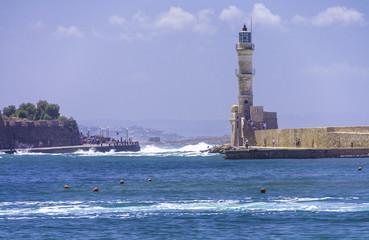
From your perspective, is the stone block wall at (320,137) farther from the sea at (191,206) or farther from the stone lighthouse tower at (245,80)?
the sea at (191,206)

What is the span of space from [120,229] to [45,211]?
5.22 meters

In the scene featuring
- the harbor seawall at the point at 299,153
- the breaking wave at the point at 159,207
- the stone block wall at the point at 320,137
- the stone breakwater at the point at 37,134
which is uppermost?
the stone breakwater at the point at 37,134

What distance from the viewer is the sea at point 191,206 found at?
23.8 metres

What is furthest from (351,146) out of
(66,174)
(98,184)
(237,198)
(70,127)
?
(70,127)

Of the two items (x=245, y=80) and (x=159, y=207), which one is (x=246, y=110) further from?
(x=159, y=207)

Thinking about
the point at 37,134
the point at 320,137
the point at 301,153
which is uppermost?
the point at 37,134

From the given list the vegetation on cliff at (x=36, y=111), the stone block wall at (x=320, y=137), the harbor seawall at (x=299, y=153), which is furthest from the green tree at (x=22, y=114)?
the harbor seawall at (x=299, y=153)

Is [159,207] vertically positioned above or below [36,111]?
below

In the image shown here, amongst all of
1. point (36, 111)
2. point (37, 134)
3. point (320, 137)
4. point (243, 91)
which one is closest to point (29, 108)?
point (36, 111)

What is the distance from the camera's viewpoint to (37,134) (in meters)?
119

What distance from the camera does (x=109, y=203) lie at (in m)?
31.0

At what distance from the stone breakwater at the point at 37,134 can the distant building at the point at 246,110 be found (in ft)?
134

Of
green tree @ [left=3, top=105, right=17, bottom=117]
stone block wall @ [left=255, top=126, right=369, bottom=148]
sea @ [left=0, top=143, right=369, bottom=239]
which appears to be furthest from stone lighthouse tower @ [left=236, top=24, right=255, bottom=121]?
green tree @ [left=3, top=105, right=17, bottom=117]

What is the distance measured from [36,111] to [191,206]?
122 m
